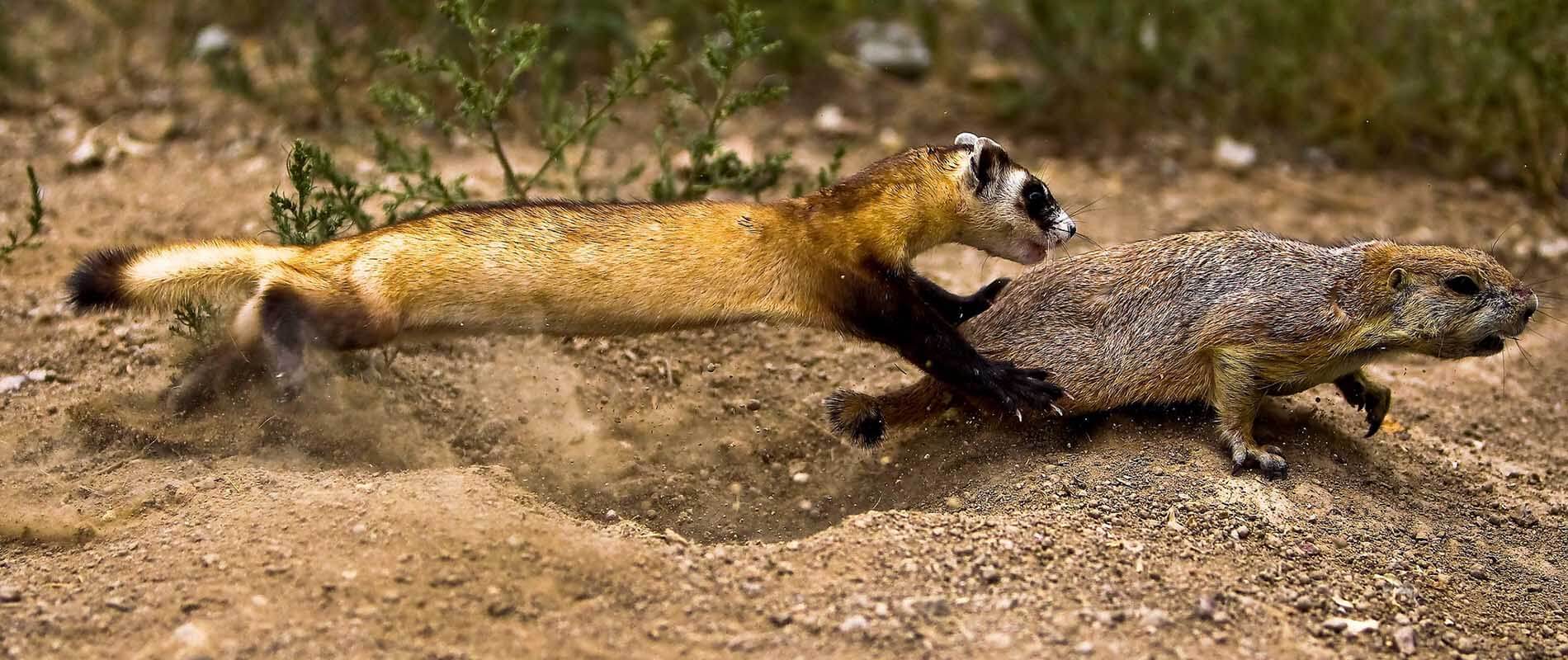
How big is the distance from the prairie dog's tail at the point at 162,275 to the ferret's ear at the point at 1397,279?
3.82 metres

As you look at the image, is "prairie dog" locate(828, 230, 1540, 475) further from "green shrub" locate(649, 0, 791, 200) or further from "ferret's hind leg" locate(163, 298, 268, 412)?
"ferret's hind leg" locate(163, 298, 268, 412)

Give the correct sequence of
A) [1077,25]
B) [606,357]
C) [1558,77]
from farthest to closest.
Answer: [1077,25], [1558,77], [606,357]

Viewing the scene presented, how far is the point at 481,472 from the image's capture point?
466cm

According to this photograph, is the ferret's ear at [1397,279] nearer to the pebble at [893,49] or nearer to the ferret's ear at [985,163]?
the ferret's ear at [985,163]

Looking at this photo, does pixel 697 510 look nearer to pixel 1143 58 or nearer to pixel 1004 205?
pixel 1004 205

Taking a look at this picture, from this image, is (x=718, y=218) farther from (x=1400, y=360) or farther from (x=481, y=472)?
(x=1400, y=360)

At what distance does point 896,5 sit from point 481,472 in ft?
17.7

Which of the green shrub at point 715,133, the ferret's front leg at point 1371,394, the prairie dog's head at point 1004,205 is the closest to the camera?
the prairie dog's head at point 1004,205

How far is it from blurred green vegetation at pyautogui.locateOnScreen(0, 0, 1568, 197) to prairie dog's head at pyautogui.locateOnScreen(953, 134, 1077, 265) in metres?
3.37

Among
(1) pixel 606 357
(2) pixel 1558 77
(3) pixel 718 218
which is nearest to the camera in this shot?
(3) pixel 718 218

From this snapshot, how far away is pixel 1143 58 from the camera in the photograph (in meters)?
8.67

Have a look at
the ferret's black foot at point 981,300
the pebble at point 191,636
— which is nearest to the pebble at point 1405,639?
the ferret's black foot at point 981,300

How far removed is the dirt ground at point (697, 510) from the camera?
12.3ft

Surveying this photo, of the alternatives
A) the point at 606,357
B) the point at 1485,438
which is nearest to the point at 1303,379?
the point at 1485,438
